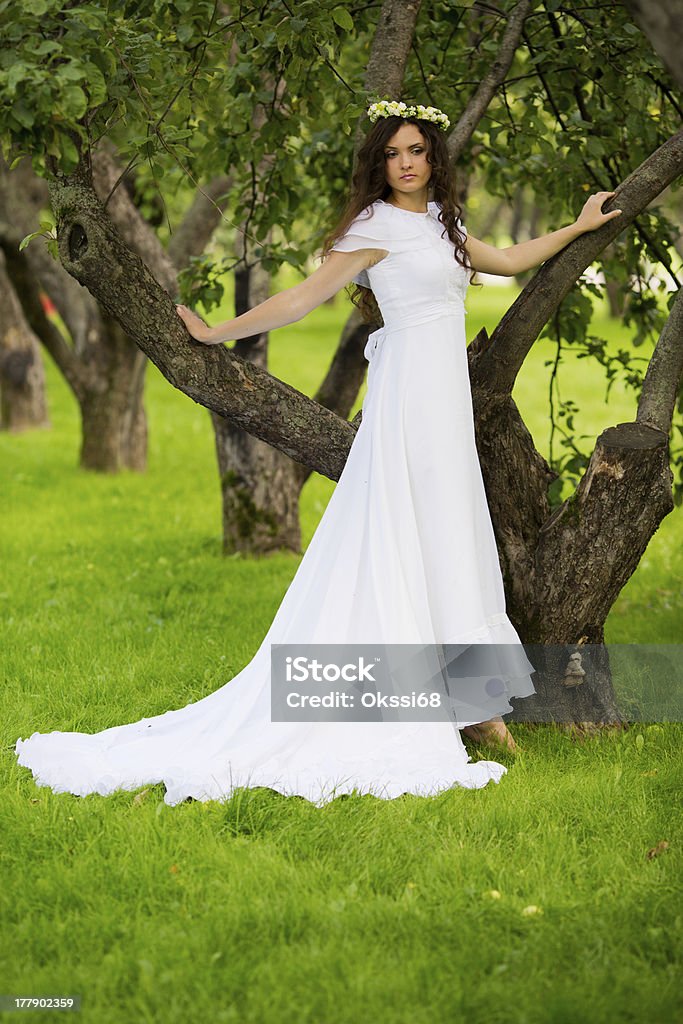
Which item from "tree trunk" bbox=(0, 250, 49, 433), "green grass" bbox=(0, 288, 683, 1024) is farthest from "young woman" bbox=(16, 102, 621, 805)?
"tree trunk" bbox=(0, 250, 49, 433)

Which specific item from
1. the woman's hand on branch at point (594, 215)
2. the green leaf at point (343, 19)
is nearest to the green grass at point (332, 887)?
the woman's hand on branch at point (594, 215)

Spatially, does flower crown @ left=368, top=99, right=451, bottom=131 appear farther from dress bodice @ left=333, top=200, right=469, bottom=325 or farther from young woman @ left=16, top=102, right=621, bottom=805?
dress bodice @ left=333, top=200, right=469, bottom=325

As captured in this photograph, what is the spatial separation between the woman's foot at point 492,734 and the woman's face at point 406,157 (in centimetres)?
223

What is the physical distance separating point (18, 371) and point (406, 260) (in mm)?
10449

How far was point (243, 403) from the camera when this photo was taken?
4.52 meters

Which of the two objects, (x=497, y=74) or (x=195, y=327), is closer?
(x=195, y=327)

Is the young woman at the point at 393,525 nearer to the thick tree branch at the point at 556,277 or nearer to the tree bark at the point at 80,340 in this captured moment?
the thick tree branch at the point at 556,277

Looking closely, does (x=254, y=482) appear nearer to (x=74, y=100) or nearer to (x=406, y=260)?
(x=406, y=260)

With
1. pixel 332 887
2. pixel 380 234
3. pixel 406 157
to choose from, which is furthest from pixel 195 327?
pixel 332 887

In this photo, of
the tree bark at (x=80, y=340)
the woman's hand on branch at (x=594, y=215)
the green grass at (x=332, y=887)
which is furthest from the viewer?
the tree bark at (x=80, y=340)
